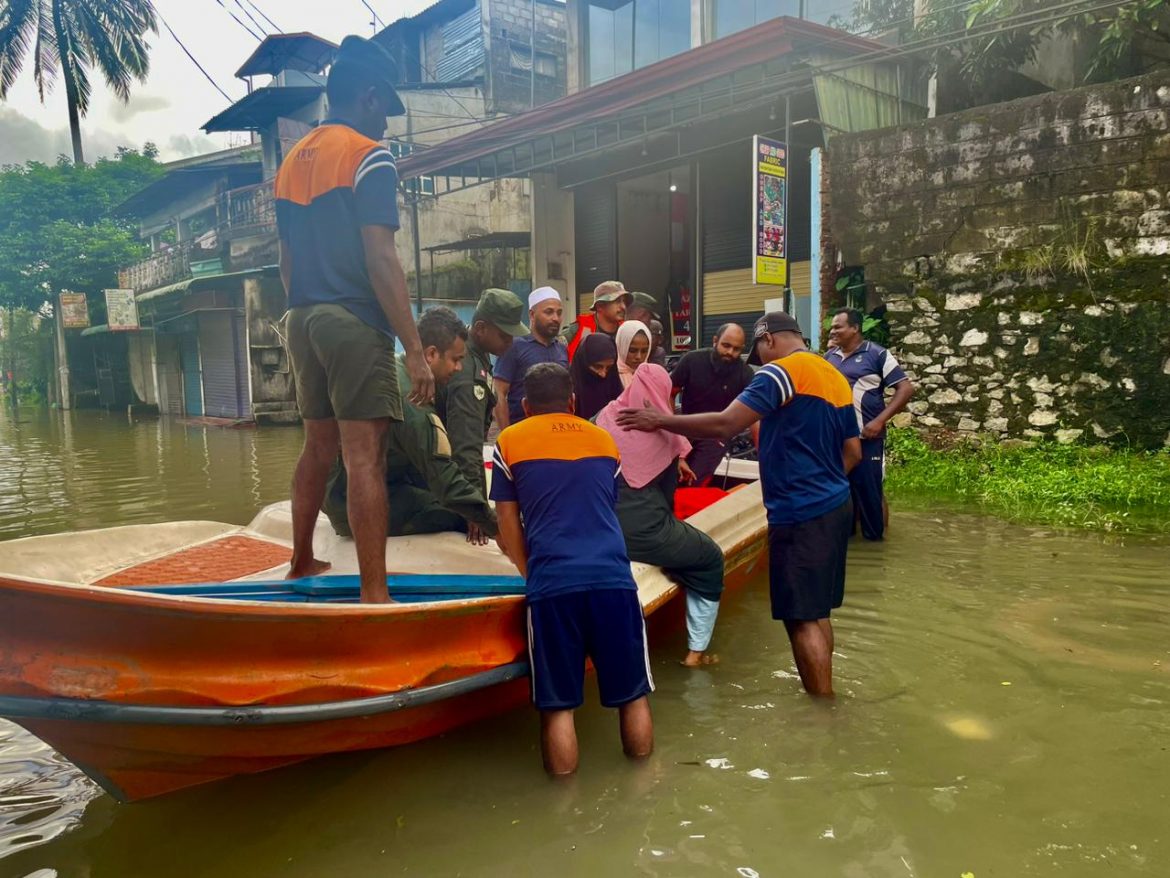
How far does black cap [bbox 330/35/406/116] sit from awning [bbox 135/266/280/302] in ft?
54.9

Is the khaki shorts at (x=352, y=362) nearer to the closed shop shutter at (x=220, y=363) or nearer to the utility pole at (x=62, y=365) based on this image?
the closed shop shutter at (x=220, y=363)

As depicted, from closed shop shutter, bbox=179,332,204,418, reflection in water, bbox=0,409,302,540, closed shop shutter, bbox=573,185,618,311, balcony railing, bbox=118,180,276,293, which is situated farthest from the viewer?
closed shop shutter, bbox=179,332,204,418

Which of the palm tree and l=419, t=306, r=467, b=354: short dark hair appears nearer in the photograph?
l=419, t=306, r=467, b=354: short dark hair

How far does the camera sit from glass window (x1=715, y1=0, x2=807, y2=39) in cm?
1223

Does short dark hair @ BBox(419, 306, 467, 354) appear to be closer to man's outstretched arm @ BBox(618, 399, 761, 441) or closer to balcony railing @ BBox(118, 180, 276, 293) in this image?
man's outstretched arm @ BBox(618, 399, 761, 441)

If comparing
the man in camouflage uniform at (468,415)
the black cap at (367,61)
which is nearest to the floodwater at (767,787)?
the man in camouflage uniform at (468,415)

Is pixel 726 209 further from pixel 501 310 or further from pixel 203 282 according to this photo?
pixel 203 282

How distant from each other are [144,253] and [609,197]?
1939 cm

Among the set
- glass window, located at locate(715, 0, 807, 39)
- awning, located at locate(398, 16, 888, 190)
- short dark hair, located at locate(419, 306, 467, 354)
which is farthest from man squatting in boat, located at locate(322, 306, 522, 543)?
glass window, located at locate(715, 0, 807, 39)

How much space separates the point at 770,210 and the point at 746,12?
5.34 meters

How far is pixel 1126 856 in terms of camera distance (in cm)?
237

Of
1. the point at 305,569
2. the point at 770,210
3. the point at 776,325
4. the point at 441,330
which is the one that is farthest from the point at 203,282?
the point at 776,325

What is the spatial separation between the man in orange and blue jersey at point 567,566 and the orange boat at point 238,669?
0.16 metres

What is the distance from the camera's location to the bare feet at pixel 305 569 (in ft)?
11.3
